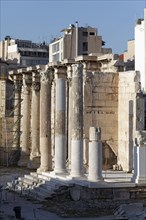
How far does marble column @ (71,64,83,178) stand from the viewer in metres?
22.8

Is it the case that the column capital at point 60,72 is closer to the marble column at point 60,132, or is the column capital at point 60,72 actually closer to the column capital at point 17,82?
the column capital at point 17,82

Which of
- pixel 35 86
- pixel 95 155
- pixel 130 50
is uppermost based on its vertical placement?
pixel 130 50

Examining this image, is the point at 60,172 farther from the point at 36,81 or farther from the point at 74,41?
the point at 74,41

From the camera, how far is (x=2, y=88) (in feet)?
137

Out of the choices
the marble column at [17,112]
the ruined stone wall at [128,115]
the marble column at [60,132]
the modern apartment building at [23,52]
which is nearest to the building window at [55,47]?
the modern apartment building at [23,52]

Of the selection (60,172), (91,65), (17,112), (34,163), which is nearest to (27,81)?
(17,112)

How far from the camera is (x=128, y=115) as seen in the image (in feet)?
88.5

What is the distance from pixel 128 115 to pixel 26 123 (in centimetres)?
1125

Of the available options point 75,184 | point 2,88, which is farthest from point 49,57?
point 75,184

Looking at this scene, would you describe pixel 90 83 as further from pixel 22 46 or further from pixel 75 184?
pixel 22 46

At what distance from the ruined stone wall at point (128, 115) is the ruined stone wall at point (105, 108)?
305 mm

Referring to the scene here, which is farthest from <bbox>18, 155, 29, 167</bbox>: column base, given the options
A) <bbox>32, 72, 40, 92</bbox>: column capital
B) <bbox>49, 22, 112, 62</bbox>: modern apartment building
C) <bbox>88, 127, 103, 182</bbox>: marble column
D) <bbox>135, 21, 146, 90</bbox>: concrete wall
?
<bbox>49, 22, 112, 62</bbox>: modern apartment building

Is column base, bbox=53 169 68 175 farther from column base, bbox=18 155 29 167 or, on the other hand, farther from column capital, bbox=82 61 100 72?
column base, bbox=18 155 29 167

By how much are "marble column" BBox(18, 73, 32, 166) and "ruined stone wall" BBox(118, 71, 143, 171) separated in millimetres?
10053
